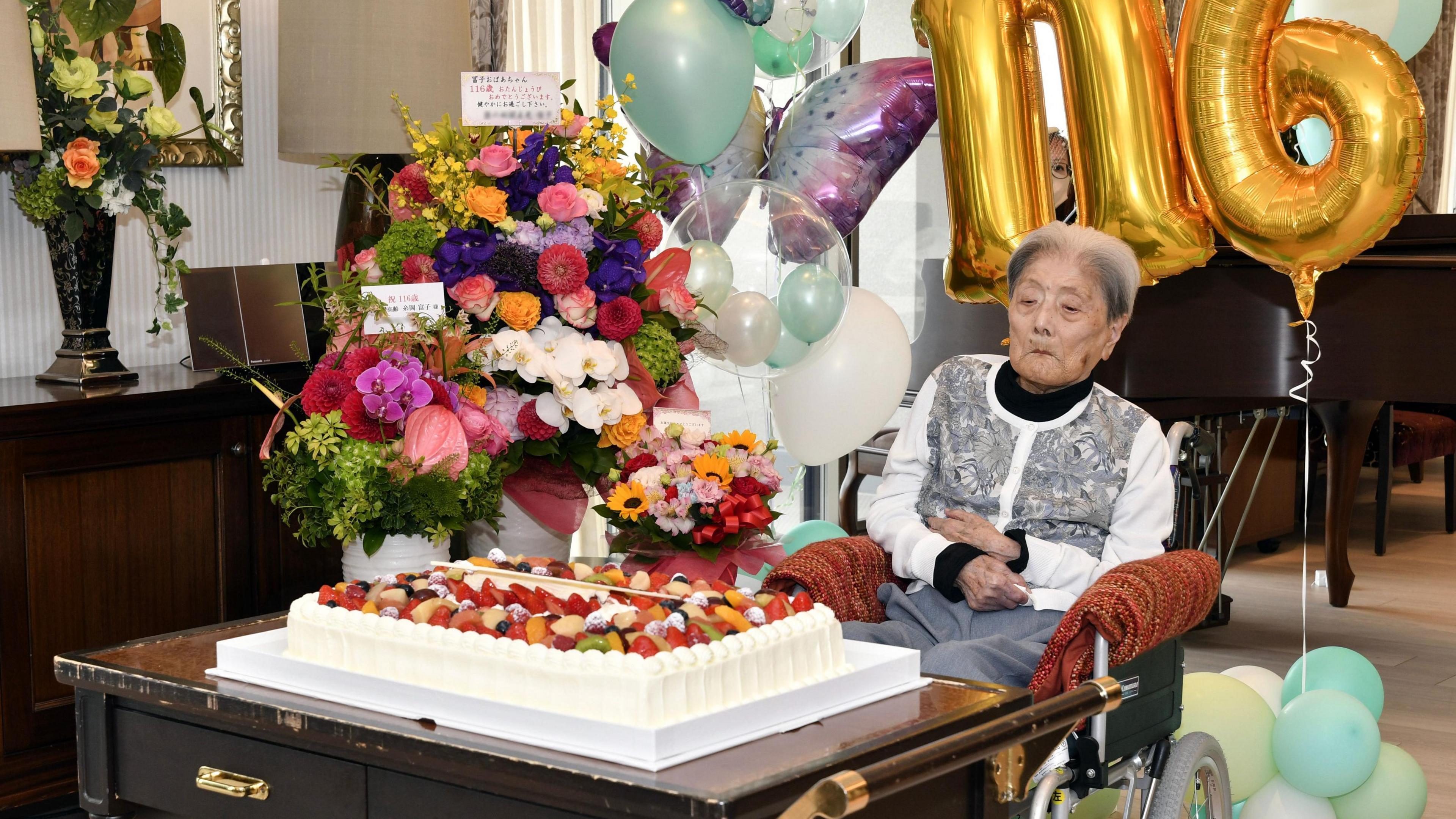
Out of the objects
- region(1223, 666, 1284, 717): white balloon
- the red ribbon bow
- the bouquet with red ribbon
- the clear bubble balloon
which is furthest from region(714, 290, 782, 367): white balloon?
region(1223, 666, 1284, 717): white balloon

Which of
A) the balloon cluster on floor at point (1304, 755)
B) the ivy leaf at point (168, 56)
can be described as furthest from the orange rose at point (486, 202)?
the balloon cluster on floor at point (1304, 755)

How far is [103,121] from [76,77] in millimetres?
95

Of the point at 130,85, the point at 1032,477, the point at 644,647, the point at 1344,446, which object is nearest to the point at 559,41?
the point at 130,85

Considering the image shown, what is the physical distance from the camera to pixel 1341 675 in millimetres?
3094

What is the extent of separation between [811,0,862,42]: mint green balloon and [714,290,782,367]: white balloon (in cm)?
83

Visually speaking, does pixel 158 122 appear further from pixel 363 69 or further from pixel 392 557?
pixel 392 557

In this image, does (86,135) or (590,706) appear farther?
(86,135)

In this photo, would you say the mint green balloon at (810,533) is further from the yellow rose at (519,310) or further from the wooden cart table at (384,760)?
the wooden cart table at (384,760)

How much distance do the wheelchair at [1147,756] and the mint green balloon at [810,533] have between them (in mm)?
1192

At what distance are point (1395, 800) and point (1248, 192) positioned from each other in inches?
49.3

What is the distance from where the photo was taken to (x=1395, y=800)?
112 inches

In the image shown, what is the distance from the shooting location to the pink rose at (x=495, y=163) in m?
2.30

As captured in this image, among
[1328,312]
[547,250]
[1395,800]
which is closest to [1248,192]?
[1328,312]

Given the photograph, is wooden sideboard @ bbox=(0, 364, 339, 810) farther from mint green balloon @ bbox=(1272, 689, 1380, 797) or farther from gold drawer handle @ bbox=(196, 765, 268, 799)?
mint green balloon @ bbox=(1272, 689, 1380, 797)
